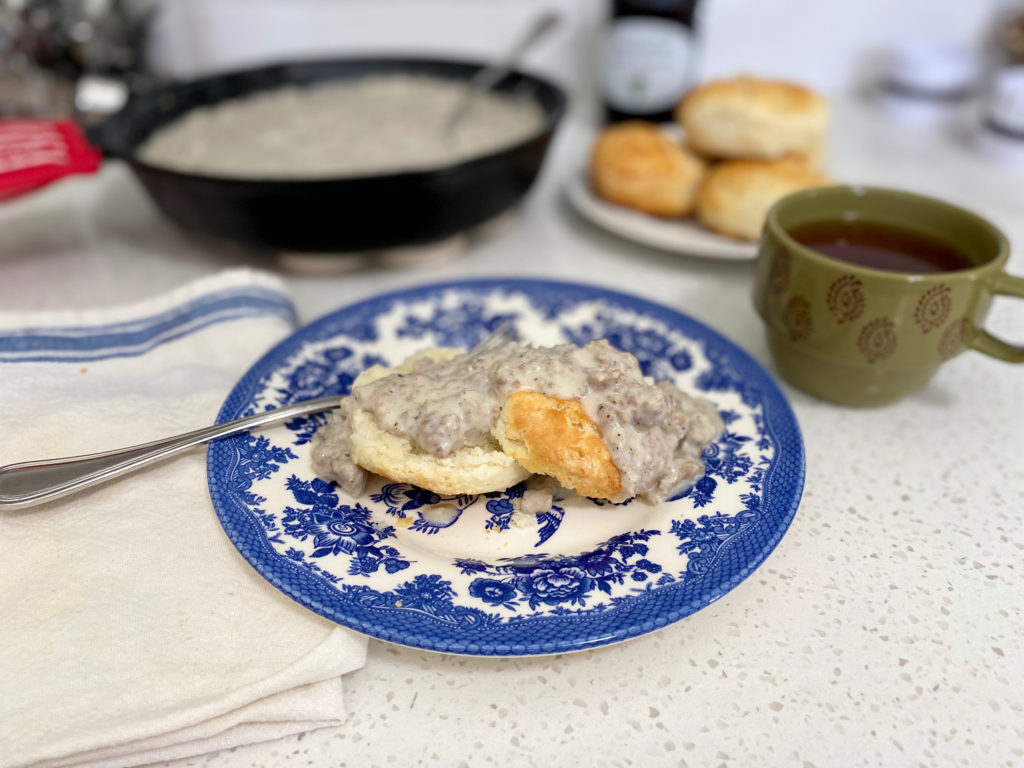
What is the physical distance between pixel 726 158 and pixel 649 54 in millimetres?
461

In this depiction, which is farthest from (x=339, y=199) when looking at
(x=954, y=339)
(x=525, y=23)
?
(x=525, y=23)

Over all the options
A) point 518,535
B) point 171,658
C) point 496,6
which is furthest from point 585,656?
point 496,6

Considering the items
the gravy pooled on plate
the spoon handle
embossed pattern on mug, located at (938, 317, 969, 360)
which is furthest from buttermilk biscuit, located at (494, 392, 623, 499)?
the spoon handle

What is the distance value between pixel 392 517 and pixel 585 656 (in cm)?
28

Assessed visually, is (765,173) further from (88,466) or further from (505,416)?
(88,466)

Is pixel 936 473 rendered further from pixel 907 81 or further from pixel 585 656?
pixel 907 81

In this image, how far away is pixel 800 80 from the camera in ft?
8.27

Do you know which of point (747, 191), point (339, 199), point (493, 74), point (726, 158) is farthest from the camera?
point (493, 74)

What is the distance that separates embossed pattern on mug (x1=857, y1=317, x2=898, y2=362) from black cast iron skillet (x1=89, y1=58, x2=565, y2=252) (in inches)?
27.7

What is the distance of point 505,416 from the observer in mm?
904

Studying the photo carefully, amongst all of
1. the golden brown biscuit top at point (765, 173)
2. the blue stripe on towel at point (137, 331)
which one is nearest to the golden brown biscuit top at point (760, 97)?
the golden brown biscuit top at point (765, 173)

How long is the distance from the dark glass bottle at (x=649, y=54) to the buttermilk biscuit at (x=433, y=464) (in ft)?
4.58

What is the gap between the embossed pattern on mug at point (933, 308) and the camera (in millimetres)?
1047

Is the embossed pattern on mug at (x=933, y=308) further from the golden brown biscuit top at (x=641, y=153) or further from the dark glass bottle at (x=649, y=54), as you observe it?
the dark glass bottle at (x=649, y=54)
